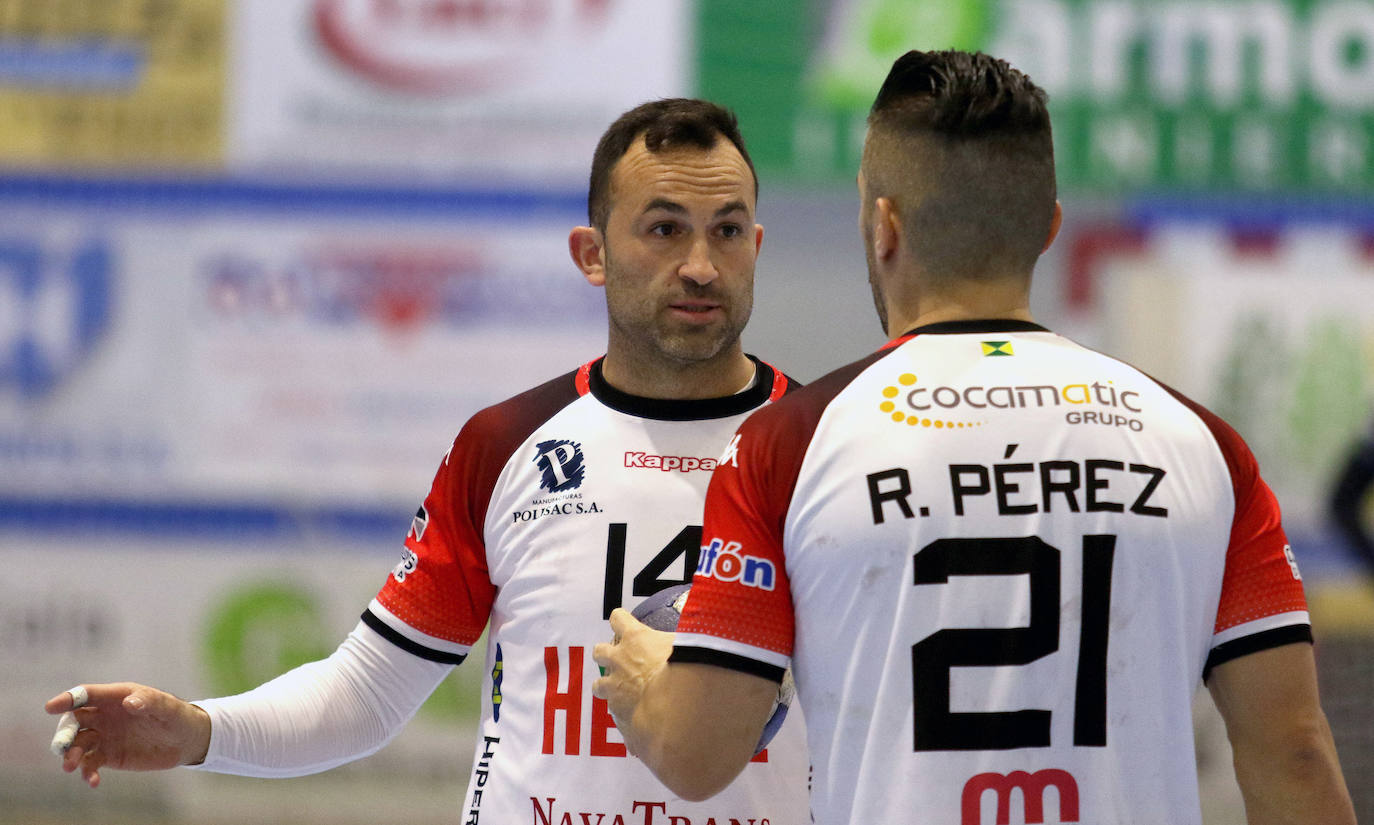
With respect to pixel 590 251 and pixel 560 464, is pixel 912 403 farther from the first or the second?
pixel 590 251

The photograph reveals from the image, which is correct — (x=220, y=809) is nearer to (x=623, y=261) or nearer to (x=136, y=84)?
Answer: (x=136, y=84)

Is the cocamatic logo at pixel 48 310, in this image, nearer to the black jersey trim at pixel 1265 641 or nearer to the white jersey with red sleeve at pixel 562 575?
the white jersey with red sleeve at pixel 562 575

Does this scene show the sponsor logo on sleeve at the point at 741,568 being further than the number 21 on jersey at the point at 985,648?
Yes

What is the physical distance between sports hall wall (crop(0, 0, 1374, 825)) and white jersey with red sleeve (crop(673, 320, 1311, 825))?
21.9ft

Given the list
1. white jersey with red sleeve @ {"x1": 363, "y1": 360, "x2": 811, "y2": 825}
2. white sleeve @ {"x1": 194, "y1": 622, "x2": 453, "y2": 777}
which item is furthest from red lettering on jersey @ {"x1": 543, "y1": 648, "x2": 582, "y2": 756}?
white sleeve @ {"x1": 194, "y1": 622, "x2": 453, "y2": 777}

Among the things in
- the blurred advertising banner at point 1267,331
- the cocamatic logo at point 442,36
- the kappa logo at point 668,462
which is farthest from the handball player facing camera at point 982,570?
the cocamatic logo at point 442,36

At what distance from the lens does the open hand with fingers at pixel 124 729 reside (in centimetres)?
281

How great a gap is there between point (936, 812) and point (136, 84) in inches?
332

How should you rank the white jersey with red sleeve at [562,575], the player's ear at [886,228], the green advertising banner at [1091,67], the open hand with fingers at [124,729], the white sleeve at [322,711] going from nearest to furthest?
the player's ear at [886,228] < the open hand with fingers at [124,729] < the white jersey with red sleeve at [562,575] < the white sleeve at [322,711] < the green advertising banner at [1091,67]

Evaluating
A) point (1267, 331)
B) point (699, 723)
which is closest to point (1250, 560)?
point (699, 723)

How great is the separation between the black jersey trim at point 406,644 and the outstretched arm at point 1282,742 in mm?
1682

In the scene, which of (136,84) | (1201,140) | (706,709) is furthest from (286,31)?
(706,709)

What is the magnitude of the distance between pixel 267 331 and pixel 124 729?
6.32 meters

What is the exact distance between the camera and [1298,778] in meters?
2.16
